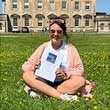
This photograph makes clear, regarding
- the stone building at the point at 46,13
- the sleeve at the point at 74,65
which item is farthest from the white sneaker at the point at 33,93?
the stone building at the point at 46,13

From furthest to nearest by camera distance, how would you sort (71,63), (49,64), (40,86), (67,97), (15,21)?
(15,21) < (71,63) < (49,64) < (40,86) < (67,97)

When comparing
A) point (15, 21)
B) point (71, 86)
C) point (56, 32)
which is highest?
point (56, 32)

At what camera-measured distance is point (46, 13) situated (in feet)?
300

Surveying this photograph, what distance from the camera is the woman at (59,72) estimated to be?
818cm

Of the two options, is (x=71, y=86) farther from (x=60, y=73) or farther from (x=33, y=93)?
(x=33, y=93)

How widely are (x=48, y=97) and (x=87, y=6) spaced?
278ft

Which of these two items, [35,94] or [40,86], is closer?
[40,86]

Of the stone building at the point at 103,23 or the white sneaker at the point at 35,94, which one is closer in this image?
the white sneaker at the point at 35,94

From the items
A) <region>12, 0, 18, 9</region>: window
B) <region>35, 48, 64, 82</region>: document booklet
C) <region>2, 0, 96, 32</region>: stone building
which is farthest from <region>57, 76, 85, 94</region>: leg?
<region>12, 0, 18, 9</region>: window

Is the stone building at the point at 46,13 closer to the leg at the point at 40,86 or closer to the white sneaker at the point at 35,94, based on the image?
the white sneaker at the point at 35,94

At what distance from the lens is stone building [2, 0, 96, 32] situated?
89.7m

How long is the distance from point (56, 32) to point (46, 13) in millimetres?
83417

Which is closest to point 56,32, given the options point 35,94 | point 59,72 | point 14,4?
A: point 59,72

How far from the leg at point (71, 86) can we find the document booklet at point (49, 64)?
0.72 ft
